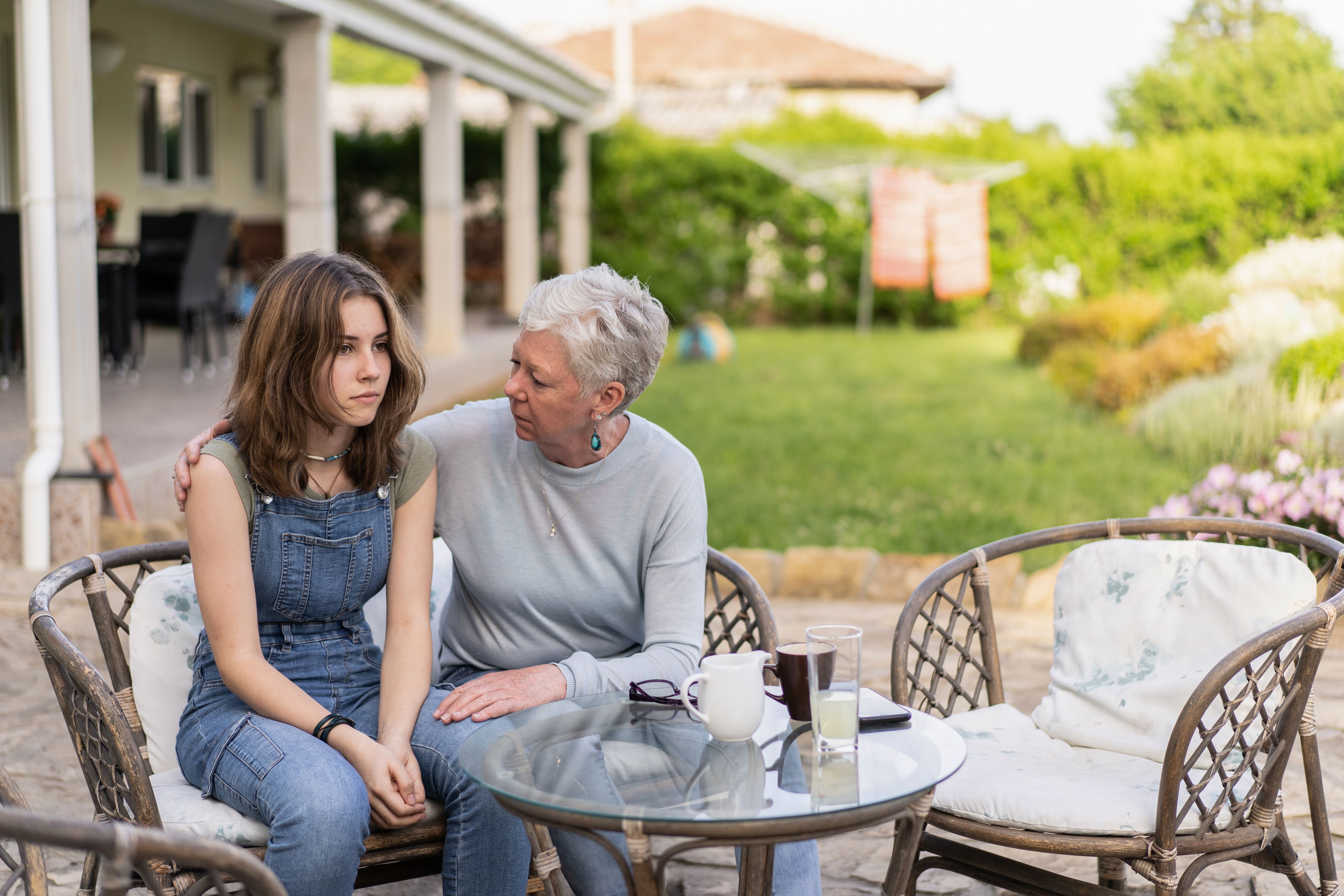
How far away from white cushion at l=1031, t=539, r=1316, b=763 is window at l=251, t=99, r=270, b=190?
12293 millimetres

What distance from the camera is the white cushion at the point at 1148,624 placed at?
2404 millimetres

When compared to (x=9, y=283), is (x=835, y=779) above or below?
below

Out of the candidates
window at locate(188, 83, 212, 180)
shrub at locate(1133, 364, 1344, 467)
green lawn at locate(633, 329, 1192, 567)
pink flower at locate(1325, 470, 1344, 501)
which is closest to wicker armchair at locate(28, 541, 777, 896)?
pink flower at locate(1325, 470, 1344, 501)

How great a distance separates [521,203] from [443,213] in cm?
296

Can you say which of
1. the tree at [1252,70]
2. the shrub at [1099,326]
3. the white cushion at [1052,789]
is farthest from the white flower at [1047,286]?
the white cushion at [1052,789]

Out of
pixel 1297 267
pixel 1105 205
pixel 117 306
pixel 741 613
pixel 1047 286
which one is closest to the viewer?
pixel 741 613

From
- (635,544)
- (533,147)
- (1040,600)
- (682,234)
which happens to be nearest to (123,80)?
(533,147)

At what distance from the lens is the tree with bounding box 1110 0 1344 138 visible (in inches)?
250

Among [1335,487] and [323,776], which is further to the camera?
[1335,487]

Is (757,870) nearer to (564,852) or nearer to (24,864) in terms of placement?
(564,852)

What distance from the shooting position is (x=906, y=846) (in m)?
1.89

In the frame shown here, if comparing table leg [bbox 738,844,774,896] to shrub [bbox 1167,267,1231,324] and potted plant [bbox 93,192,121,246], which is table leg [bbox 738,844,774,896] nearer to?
potted plant [bbox 93,192,121,246]

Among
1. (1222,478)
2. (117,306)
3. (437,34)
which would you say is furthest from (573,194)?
(1222,478)

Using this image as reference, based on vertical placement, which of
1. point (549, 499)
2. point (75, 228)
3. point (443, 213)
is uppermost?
point (443, 213)
